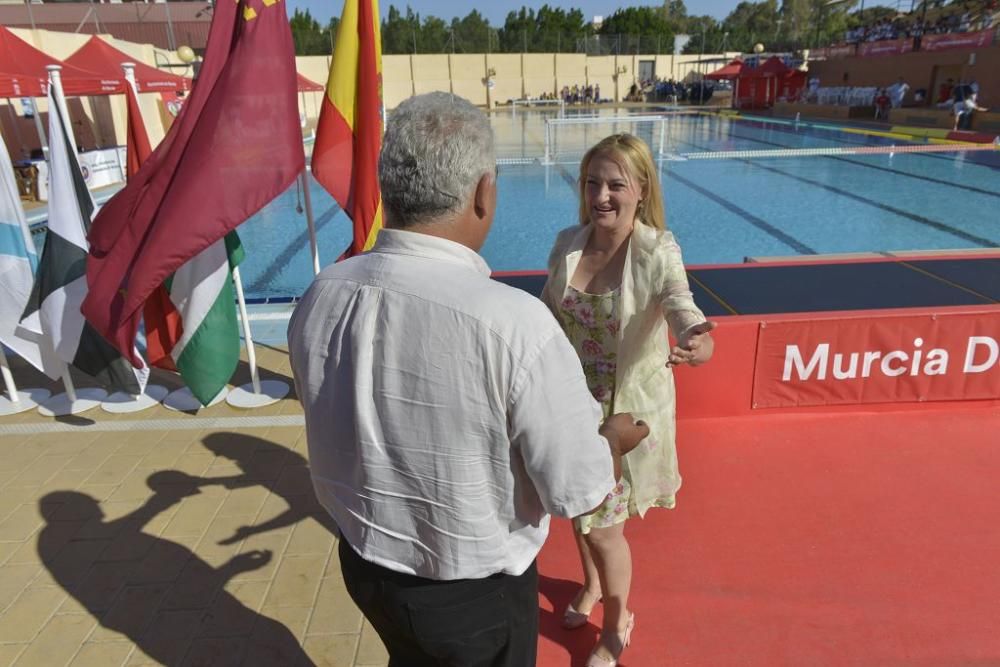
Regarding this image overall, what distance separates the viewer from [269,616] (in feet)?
7.88

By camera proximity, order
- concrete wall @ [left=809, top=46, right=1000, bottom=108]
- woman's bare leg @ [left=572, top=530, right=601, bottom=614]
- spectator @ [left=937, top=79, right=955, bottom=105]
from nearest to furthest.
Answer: woman's bare leg @ [left=572, top=530, right=601, bottom=614], concrete wall @ [left=809, top=46, right=1000, bottom=108], spectator @ [left=937, top=79, right=955, bottom=105]

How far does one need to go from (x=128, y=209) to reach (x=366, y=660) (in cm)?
233

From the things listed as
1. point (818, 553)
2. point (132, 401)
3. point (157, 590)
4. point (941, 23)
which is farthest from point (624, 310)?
point (941, 23)

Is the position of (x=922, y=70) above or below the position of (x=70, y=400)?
above

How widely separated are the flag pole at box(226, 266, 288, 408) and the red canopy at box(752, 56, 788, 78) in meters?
31.1

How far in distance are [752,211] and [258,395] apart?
371 inches

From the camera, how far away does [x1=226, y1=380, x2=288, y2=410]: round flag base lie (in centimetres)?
405

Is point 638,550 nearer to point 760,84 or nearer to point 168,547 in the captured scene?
point 168,547

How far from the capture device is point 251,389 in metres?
4.28

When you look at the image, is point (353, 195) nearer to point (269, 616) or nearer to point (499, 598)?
point (269, 616)

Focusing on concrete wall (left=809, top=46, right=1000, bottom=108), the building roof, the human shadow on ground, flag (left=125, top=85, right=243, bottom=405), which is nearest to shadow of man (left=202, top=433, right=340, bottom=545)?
flag (left=125, top=85, right=243, bottom=405)

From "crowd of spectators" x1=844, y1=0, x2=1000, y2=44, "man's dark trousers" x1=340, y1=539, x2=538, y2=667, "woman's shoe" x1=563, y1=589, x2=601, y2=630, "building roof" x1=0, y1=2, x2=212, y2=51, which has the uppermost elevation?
"building roof" x1=0, y1=2, x2=212, y2=51

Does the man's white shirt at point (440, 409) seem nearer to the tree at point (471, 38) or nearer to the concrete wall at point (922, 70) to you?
the concrete wall at point (922, 70)

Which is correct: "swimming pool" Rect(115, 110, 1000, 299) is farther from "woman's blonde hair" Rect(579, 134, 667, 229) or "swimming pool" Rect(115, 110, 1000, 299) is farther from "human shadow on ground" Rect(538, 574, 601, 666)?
"woman's blonde hair" Rect(579, 134, 667, 229)
